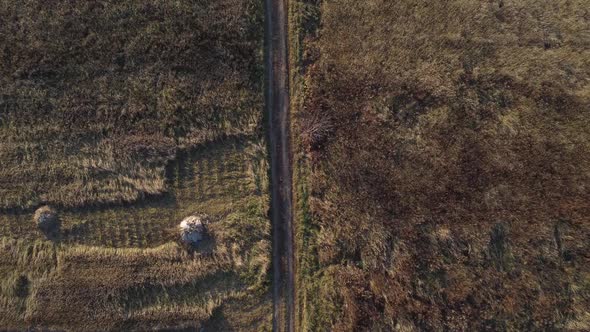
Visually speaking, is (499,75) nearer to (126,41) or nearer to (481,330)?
(481,330)

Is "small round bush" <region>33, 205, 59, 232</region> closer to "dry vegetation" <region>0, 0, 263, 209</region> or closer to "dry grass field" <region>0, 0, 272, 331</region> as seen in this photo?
"dry grass field" <region>0, 0, 272, 331</region>

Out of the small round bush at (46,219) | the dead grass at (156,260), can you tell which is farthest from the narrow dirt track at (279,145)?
the small round bush at (46,219)

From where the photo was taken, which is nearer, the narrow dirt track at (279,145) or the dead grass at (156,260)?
the dead grass at (156,260)

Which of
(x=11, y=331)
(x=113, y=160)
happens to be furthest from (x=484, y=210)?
(x=11, y=331)

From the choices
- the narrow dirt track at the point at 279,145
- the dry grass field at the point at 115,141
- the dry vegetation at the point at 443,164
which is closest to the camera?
the dry vegetation at the point at 443,164

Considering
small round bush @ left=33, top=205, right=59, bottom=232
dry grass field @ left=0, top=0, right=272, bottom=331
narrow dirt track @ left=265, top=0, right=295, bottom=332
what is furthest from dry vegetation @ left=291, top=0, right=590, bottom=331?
small round bush @ left=33, top=205, right=59, bottom=232

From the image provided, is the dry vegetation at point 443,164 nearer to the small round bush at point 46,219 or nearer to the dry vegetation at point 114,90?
the dry vegetation at point 114,90
